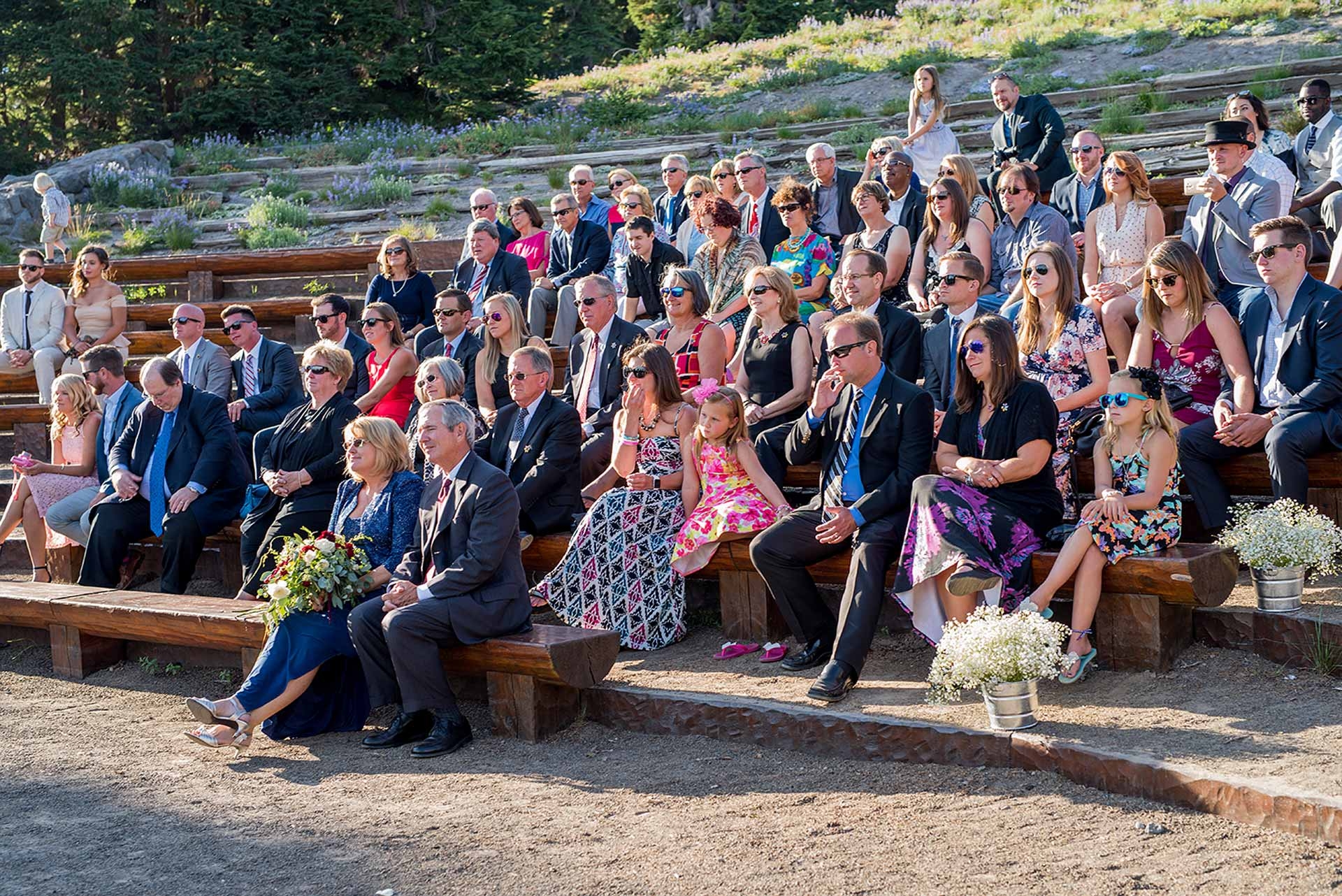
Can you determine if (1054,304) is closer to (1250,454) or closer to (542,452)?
(1250,454)

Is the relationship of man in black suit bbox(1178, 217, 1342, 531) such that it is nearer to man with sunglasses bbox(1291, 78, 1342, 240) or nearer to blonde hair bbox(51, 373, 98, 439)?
man with sunglasses bbox(1291, 78, 1342, 240)

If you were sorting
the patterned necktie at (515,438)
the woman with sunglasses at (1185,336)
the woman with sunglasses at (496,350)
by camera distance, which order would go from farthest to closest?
the woman with sunglasses at (496,350)
the patterned necktie at (515,438)
the woman with sunglasses at (1185,336)

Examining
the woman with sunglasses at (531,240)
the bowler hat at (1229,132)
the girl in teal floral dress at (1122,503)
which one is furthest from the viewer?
the woman with sunglasses at (531,240)

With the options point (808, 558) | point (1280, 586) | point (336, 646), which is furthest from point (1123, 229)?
point (336, 646)

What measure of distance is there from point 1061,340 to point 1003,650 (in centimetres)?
209

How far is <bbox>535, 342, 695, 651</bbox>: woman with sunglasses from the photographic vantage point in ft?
21.7

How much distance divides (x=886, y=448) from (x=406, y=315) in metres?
5.11

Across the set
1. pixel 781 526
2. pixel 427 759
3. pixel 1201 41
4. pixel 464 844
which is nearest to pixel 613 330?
pixel 781 526

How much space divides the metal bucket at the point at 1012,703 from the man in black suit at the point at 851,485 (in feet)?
3.12

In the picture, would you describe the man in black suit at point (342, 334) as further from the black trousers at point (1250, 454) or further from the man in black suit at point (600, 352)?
the black trousers at point (1250, 454)

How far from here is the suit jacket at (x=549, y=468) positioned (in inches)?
275

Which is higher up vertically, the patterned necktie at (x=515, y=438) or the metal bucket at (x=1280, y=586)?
the patterned necktie at (x=515, y=438)

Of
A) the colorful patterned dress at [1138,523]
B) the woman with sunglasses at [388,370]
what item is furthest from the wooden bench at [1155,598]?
the woman with sunglasses at [388,370]

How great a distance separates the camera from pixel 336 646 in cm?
596
